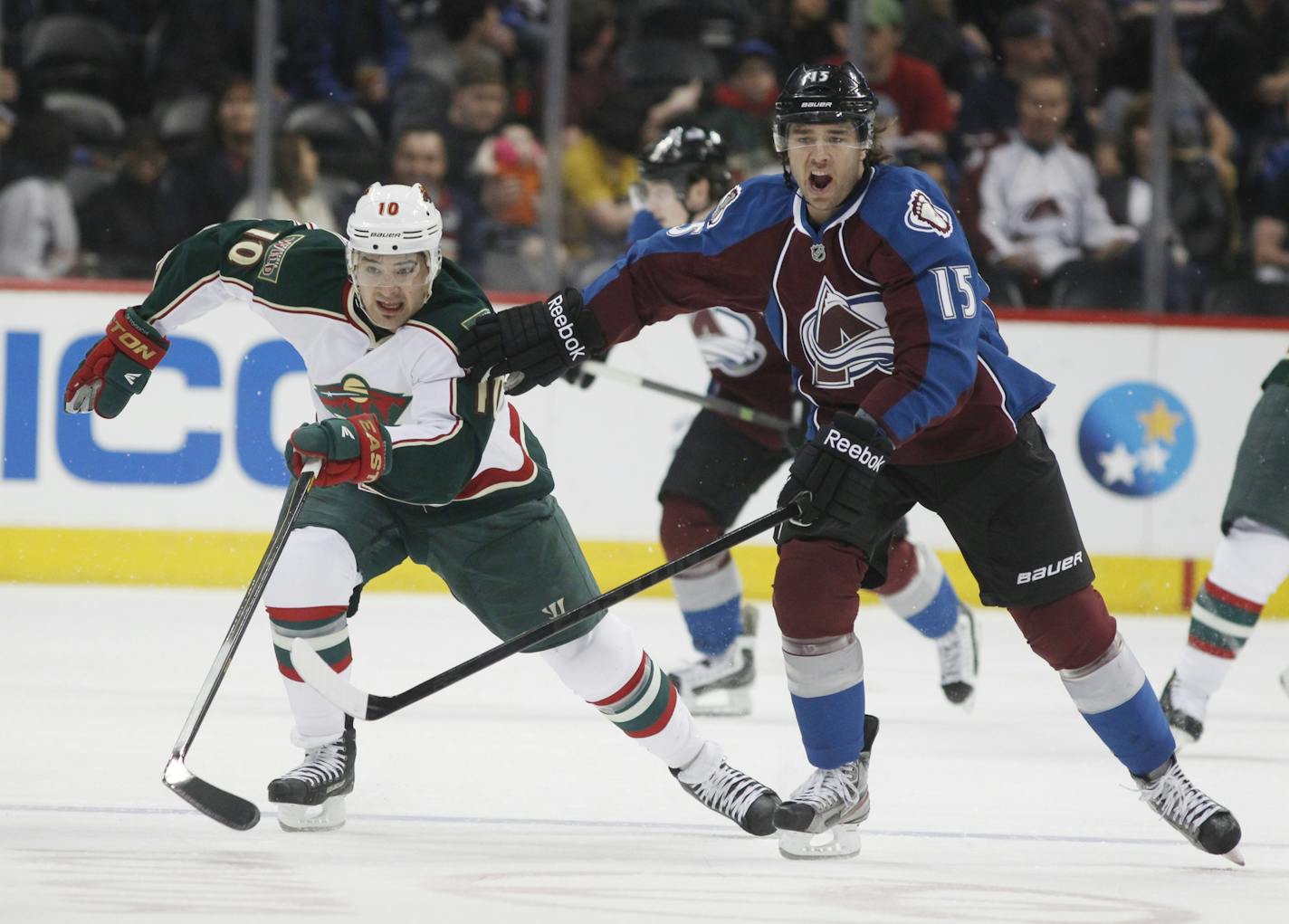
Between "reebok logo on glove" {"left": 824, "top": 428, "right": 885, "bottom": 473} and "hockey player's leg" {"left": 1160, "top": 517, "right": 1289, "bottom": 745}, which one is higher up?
"reebok logo on glove" {"left": 824, "top": 428, "right": 885, "bottom": 473}

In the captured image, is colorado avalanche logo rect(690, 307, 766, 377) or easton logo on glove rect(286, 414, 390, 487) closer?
easton logo on glove rect(286, 414, 390, 487)

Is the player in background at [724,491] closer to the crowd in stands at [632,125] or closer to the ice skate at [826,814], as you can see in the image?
the ice skate at [826,814]

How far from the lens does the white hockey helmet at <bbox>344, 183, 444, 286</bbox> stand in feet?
10.2

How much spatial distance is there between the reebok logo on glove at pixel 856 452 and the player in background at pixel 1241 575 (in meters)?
1.46

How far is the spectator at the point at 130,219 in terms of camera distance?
6.66 metres

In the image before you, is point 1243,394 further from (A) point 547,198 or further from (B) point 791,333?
(B) point 791,333

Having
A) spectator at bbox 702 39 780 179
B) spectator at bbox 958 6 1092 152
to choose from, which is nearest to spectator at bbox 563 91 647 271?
spectator at bbox 702 39 780 179

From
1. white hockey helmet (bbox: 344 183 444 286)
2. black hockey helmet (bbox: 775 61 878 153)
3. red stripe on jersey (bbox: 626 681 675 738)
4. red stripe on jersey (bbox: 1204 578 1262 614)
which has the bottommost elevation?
red stripe on jersey (bbox: 1204 578 1262 614)

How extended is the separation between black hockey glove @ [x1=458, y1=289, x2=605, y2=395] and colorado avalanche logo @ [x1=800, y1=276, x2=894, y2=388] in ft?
1.11

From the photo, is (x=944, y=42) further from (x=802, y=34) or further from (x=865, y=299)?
(x=865, y=299)

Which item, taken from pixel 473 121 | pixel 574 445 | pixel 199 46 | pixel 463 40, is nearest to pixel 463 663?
pixel 574 445

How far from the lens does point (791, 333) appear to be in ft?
10.3

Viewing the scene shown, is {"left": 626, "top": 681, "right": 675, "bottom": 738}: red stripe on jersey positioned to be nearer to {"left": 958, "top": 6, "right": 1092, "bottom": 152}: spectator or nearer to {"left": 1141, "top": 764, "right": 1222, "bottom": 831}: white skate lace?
{"left": 1141, "top": 764, "right": 1222, "bottom": 831}: white skate lace

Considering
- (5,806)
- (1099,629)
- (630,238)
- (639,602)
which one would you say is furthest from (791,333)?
(639,602)
